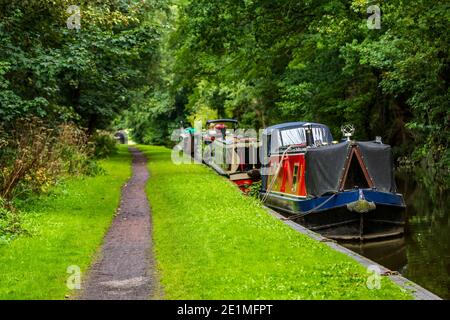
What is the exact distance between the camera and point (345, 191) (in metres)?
18.7

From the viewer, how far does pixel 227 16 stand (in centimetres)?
2594

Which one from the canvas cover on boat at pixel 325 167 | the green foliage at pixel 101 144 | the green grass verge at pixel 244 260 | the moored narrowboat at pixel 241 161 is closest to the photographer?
the green grass verge at pixel 244 260

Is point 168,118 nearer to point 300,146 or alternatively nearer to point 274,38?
point 274,38

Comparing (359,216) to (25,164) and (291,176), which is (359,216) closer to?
(291,176)

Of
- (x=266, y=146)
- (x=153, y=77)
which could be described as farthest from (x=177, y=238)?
Result: (x=153, y=77)

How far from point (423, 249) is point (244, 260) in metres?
6.74

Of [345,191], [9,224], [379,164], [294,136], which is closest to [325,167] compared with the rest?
[345,191]

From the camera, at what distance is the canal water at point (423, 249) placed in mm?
13203

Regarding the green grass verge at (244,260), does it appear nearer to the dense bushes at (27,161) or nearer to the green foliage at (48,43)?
the dense bushes at (27,161)

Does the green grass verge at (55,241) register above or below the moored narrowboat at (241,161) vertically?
below

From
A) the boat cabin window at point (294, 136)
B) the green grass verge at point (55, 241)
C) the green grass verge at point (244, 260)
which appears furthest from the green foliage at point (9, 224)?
the boat cabin window at point (294, 136)

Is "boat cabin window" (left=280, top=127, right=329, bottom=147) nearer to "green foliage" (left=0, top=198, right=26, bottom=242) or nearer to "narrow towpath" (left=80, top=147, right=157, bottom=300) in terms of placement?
"narrow towpath" (left=80, top=147, right=157, bottom=300)

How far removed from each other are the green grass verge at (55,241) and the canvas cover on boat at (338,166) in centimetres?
623

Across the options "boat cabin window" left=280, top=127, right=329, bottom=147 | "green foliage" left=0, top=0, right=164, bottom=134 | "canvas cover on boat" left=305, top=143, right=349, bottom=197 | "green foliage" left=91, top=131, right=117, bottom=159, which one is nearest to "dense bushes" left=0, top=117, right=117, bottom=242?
"green foliage" left=0, top=0, right=164, bottom=134
